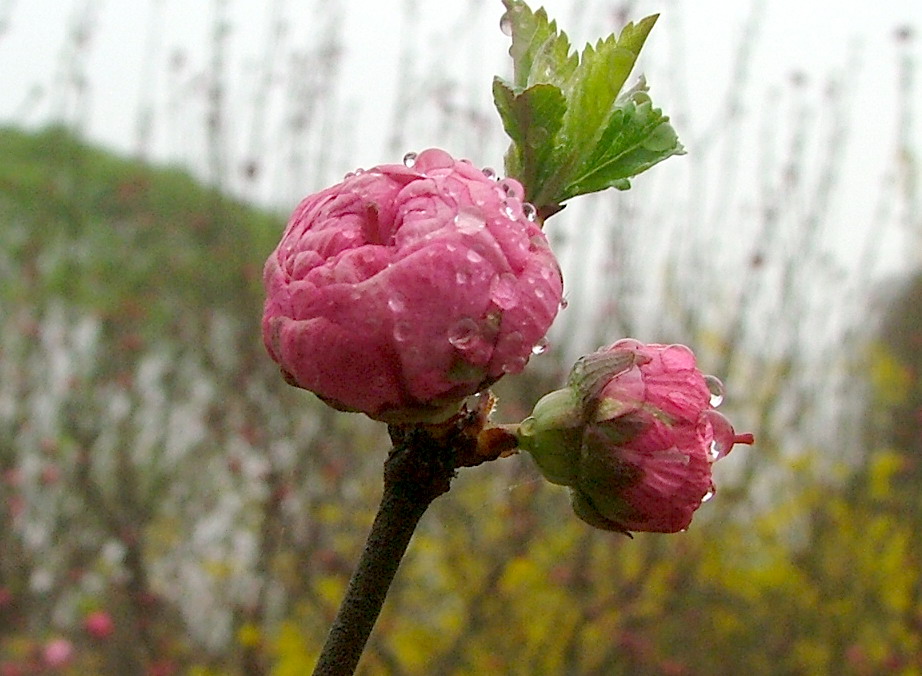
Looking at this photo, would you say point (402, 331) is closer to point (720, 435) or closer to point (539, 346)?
point (539, 346)

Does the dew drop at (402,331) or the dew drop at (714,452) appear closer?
the dew drop at (402,331)

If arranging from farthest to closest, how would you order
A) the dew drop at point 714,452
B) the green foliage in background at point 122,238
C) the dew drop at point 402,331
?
the green foliage in background at point 122,238 < the dew drop at point 714,452 < the dew drop at point 402,331

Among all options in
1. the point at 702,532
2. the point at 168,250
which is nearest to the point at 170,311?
the point at 168,250

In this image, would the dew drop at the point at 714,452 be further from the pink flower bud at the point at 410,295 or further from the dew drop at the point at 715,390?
the pink flower bud at the point at 410,295

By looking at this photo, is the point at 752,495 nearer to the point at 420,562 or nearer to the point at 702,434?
the point at 420,562

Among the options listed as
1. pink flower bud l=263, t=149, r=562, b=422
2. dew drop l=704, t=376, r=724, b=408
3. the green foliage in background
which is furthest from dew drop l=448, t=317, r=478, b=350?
the green foliage in background

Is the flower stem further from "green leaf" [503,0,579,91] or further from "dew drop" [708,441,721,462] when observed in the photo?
"green leaf" [503,0,579,91]

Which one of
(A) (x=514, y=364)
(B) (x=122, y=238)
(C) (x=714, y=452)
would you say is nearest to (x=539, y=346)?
(A) (x=514, y=364)

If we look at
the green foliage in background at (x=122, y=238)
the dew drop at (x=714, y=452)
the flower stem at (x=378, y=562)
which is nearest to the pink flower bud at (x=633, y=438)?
the dew drop at (x=714, y=452)
